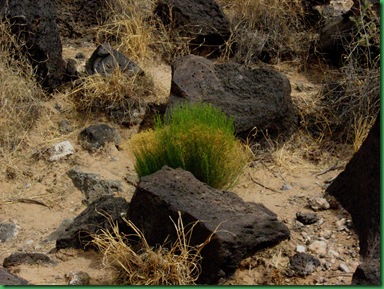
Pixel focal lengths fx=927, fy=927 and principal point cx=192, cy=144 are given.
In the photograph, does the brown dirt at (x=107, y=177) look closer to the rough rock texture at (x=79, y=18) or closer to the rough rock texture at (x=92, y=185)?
the rough rock texture at (x=92, y=185)

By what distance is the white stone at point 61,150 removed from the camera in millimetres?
7727

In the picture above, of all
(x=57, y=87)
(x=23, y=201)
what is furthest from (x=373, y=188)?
(x=57, y=87)

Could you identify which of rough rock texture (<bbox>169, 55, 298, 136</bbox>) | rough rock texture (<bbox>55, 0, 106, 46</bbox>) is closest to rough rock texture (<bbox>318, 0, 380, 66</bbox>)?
rough rock texture (<bbox>169, 55, 298, 136</bbox>)

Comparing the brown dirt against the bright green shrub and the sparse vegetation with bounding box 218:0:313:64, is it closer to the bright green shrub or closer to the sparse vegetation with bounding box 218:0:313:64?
the bright green shrub

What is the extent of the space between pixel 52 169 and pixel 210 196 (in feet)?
6.78

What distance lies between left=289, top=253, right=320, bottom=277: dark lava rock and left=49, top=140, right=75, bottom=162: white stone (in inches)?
103

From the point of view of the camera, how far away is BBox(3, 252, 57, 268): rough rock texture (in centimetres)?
608

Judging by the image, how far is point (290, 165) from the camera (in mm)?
7566

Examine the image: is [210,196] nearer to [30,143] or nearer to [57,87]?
[30,143]

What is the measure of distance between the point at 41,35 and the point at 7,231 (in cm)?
231

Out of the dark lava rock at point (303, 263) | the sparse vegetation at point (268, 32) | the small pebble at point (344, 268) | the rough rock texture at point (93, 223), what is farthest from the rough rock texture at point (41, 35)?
the small pebble at point (344, 268)

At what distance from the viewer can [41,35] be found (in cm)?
842

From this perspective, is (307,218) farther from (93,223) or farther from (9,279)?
(9,279)

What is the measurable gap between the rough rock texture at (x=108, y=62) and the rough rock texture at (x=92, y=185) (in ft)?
4.11
